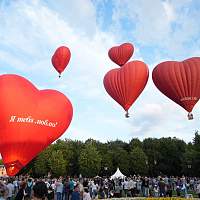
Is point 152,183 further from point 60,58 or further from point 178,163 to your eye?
point 178,163

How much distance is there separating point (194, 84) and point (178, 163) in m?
49.7

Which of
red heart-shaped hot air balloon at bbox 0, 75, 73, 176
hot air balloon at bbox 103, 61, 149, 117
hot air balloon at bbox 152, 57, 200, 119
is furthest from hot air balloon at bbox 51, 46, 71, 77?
hot air balloon at bbox 152, 57, 200, 119

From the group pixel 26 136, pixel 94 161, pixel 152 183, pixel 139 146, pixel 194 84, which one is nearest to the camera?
pixel 26 136

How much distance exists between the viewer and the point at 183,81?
1975 cm

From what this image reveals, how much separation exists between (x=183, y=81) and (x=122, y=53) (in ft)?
14.9

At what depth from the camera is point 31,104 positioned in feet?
53.7

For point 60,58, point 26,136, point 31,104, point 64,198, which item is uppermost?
point 60,58

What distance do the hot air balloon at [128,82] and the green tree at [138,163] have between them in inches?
1887

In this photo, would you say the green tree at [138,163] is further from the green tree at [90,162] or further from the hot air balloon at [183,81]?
the hot air balloon at [183,81]

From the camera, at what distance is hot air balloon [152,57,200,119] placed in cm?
1973

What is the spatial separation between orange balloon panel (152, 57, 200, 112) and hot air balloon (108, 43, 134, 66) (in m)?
2.98

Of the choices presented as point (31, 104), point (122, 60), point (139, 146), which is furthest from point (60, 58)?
point (139, 146)

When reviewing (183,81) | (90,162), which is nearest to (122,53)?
(183,81)

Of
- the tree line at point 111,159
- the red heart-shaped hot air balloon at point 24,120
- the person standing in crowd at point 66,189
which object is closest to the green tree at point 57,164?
the tree line at point 111,159
